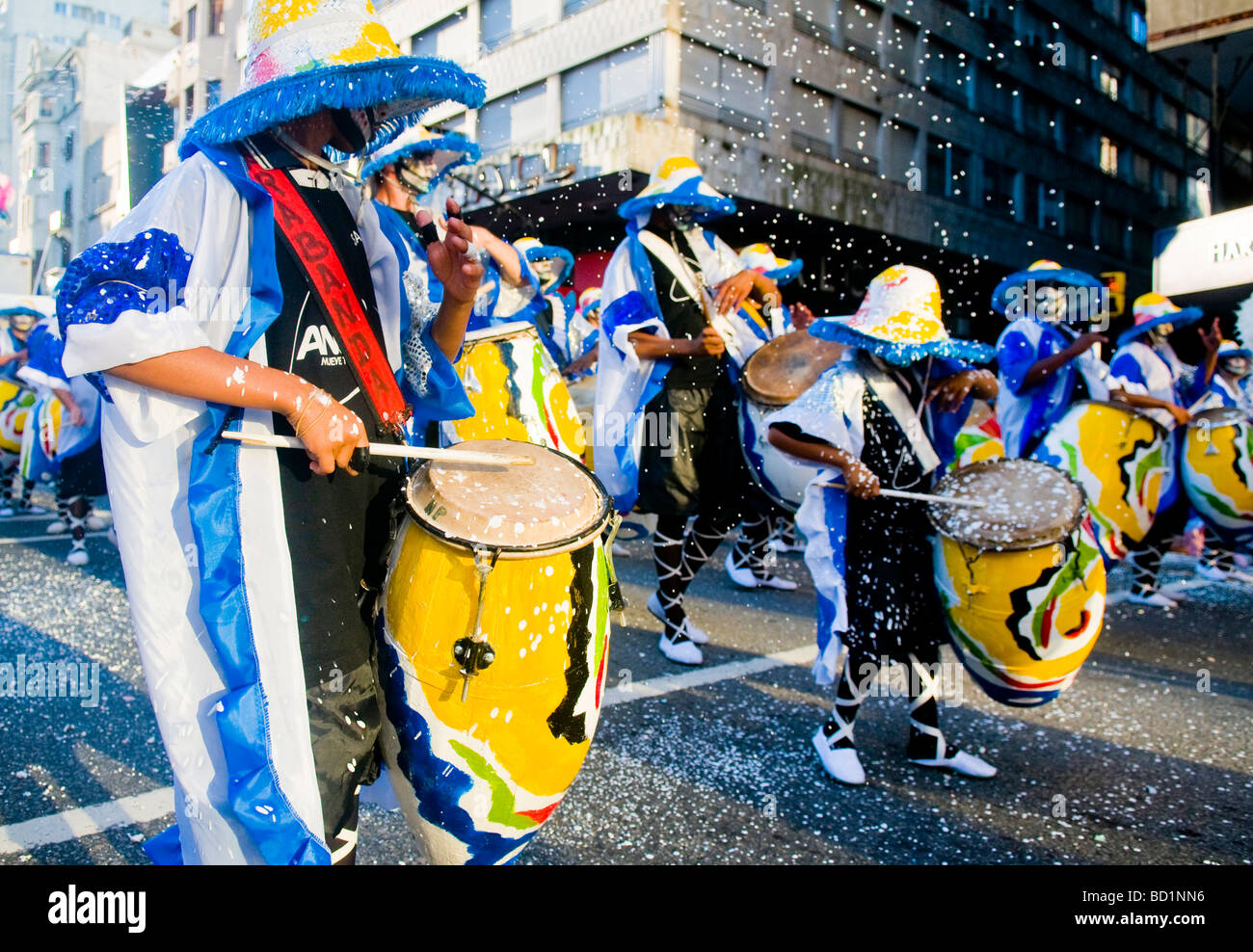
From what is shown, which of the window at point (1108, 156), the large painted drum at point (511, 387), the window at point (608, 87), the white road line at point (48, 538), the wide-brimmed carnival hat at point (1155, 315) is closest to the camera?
the large painted drum at point (511, 387)

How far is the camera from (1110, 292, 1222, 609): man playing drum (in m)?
5.53

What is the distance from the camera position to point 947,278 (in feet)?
83.9

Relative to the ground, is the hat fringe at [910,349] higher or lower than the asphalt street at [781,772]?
higher

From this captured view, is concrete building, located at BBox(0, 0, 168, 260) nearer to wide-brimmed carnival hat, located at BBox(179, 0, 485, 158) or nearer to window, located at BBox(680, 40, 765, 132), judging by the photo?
wide-brimmed carnival hat, located at BBox(179, 0, 485, 158)

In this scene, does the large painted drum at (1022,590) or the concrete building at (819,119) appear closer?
the large painted drum at (1022,590)

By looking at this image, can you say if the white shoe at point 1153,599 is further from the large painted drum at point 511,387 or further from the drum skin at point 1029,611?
the large painted drum at point 511,387

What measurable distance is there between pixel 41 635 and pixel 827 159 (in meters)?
18.7

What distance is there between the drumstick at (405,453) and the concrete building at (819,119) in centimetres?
1398

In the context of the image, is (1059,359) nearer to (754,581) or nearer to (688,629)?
(754,581)

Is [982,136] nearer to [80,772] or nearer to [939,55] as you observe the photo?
[939,55]

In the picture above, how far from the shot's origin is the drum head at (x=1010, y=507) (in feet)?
9.33

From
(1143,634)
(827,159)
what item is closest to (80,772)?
(1143,634)

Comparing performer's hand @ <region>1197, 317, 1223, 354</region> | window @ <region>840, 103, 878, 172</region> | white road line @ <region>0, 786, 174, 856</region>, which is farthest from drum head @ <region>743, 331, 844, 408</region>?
window @ <region>840, 103, 878, 172</region>

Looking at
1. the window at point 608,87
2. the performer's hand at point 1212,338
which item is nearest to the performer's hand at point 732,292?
the performer's hand at point 1212,338
